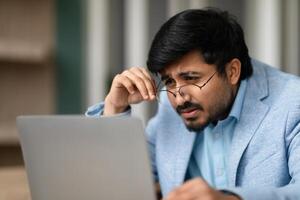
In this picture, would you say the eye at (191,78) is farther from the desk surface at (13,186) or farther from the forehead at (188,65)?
the desk surface at (13,186)

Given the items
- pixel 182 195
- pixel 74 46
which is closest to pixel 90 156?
pixel 182 195

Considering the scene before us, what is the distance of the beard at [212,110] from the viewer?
1.45 m

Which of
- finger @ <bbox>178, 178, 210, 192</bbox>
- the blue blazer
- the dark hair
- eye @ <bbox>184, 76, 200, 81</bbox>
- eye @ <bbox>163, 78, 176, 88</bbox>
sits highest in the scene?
the dark hair

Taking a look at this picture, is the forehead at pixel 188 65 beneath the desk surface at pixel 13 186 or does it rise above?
above

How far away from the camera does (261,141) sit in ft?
4.54

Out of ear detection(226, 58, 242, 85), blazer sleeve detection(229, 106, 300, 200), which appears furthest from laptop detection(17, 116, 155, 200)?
ear detection(226, 58, 242, 85)

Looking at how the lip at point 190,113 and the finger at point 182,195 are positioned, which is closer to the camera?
the finger at point 182,195

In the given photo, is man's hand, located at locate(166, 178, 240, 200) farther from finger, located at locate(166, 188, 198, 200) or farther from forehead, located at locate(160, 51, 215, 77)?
forehead, located at locate(160, 51, 215, 77)

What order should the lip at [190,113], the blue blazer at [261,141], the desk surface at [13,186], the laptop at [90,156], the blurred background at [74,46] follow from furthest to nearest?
the blurred background at [74,46]
the desk surface at [13,186]
the lip at [190,113]
the blue blazer at [261,141]
the laptop at [90,156]

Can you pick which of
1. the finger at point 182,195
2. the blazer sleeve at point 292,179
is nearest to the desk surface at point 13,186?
the blazer sleeve at point 292,179

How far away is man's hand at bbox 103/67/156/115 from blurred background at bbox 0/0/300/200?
34.6 inches

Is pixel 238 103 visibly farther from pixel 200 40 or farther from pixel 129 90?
pixel 129 90

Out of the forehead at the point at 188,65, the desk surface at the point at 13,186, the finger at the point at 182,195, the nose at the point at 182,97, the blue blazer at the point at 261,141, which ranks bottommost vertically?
the desk surface at the point at 13,186

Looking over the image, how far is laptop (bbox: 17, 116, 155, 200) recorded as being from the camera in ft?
2.85
